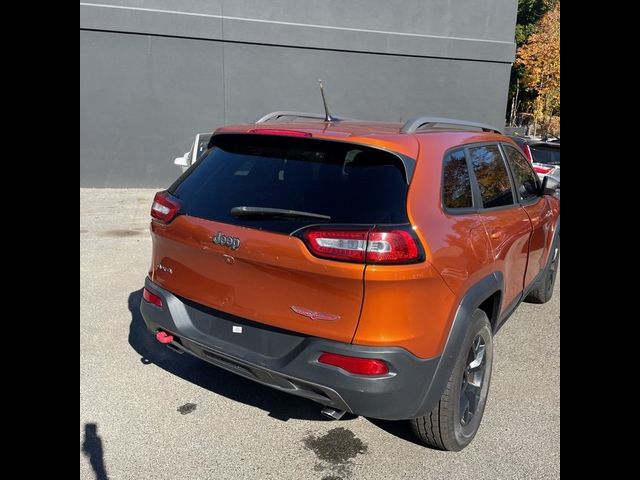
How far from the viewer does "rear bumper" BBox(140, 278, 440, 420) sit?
230cm

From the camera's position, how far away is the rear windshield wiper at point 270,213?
2.41 metres

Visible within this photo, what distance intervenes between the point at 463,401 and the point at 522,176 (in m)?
1.98

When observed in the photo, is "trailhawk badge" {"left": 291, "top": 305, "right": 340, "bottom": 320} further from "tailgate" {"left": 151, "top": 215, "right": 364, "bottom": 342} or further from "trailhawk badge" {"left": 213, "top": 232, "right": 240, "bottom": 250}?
"trailhawk badge" {"left": 213, "top": 232, "right": 240, "bottom": 250}

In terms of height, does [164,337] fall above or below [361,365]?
below

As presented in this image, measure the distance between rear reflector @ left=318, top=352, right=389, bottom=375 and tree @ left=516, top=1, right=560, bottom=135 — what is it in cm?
2781

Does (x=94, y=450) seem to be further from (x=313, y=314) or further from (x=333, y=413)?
(x=313, y=314)

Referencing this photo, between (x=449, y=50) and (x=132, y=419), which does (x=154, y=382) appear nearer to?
(x=132, y=419)

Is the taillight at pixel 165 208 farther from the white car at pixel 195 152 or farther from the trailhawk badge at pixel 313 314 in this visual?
the white car at pixel 195 152

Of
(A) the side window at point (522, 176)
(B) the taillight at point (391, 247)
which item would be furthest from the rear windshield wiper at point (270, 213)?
(A) the side window at point (522, 176)

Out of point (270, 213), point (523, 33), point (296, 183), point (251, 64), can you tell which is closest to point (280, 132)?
point (296, 183)

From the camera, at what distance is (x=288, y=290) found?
7.88 ft

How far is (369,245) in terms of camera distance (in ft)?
7.29

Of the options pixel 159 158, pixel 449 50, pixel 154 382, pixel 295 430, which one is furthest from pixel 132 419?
pixel 449 50
